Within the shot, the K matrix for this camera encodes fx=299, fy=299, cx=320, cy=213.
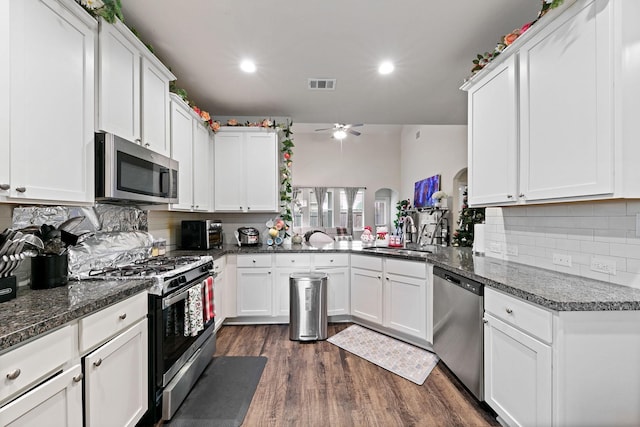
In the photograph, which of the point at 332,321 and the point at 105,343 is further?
the point at 332,321

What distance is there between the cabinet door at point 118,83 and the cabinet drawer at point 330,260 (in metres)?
2.18

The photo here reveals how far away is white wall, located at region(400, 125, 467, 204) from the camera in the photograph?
5969mm

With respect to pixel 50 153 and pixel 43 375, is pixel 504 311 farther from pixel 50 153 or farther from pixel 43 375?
pixel 50 153

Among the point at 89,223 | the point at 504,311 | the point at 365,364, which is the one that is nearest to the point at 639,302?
the point at 504,311

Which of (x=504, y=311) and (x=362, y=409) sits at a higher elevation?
(x=504, y=311)

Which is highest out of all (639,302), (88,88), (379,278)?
(88,88)

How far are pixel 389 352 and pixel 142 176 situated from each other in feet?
8.42

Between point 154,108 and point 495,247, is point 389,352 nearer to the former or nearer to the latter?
point 495,247

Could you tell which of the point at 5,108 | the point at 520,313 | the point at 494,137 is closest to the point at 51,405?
the point at 5,108

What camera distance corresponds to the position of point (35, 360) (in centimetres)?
104

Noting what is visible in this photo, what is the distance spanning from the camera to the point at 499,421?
1.84 metres

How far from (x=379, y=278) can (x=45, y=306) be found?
2.68 meters

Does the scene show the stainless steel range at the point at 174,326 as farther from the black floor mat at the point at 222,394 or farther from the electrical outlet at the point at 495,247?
the electrical outlet at the point at 495,247

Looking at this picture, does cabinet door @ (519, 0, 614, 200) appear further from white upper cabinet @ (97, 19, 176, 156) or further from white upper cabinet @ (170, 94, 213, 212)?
white upper cabinet @ (170, 94, 213, 212)
